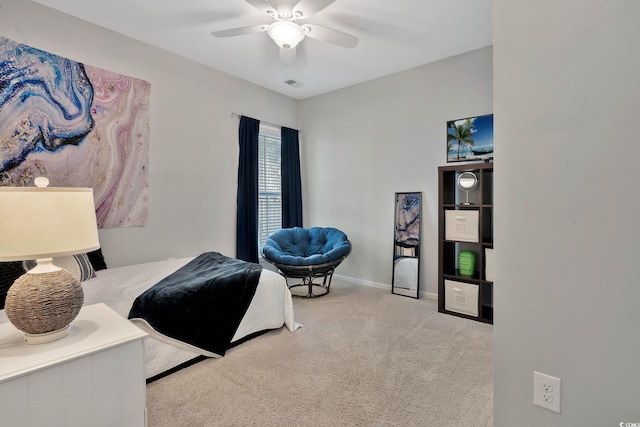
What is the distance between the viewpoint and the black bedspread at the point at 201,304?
2.10 meters

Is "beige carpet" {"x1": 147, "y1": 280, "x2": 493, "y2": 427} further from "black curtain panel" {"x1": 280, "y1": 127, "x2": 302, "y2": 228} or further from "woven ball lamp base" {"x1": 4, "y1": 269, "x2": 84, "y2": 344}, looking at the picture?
"black curtain panel" {"x1": 280, "y1": 127, "x2": 302, "y2": 228}

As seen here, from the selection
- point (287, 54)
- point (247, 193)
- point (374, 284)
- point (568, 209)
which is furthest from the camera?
point (374, 284)

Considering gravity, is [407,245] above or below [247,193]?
below

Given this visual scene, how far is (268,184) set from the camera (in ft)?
14.8

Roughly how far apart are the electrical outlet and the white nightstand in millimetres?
1475

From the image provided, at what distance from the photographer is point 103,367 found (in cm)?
114

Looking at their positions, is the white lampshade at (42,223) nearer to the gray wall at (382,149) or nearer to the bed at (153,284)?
the bed at (153,284)

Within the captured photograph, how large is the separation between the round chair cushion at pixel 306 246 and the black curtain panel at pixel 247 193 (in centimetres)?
A: 32

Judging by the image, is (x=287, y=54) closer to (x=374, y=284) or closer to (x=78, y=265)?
(x=78, y=265)

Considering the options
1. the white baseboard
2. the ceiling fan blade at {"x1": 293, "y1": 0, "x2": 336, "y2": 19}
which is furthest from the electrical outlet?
the white baseboard

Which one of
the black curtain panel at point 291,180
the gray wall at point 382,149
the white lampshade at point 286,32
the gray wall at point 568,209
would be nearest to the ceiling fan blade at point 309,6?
the white lampshade at point 286,32

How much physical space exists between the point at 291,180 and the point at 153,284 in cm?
265

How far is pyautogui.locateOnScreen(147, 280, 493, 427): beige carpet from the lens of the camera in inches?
66.4

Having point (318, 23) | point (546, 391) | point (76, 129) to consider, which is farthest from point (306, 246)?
point (546, 391)
